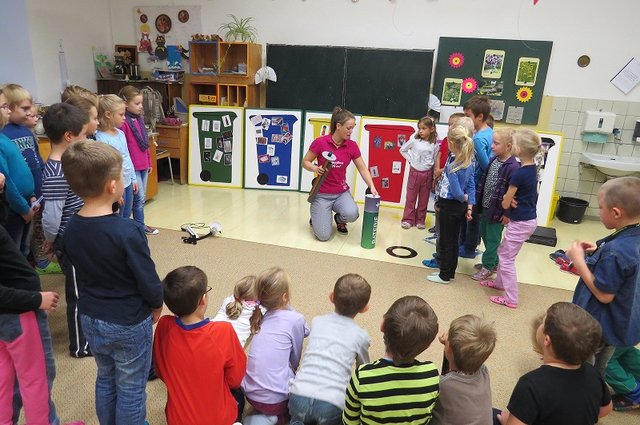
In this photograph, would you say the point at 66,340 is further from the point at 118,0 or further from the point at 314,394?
the point at 118,0

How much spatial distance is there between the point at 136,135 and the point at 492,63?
3.92 metres

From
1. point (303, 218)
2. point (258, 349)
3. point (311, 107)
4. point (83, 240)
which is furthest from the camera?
point (311, 107)

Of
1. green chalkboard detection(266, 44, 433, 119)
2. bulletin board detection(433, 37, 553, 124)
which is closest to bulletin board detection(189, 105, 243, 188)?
green chalkboard detection(266, 44, 433, 119)

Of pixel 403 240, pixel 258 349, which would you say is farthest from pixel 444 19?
pixel 258 349

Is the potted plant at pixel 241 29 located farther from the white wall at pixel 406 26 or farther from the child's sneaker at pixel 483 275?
the child's sneaker at pixel 483 275

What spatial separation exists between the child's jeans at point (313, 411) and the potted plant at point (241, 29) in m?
5.01

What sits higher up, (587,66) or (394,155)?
(587,66)

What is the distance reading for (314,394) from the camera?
1706 mm

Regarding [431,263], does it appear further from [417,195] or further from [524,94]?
[524,94]

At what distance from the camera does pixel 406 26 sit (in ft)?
17.6

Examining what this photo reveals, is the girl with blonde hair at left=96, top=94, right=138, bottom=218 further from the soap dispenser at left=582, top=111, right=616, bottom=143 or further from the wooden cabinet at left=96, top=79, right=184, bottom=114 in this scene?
the soap dispenser at left=582, top=111, right=616, bottom=143

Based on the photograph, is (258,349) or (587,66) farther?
(587,66)

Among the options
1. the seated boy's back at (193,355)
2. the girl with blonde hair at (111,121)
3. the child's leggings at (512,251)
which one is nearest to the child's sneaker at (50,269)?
the girl with blonde hair at (111,121)

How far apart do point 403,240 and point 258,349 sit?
2.76 meters
